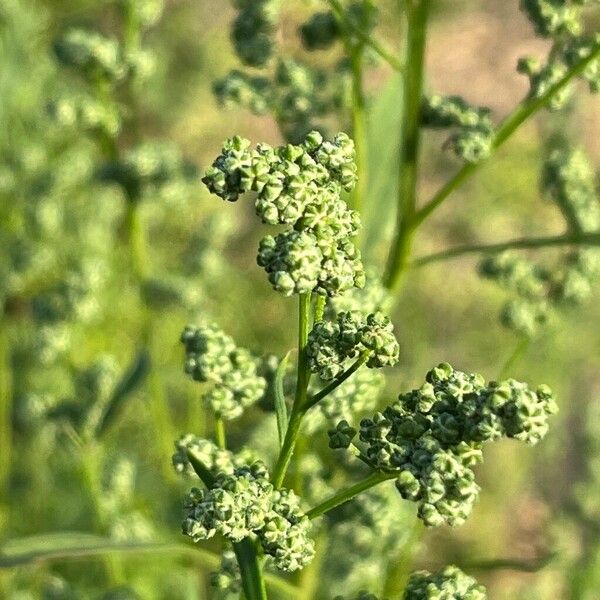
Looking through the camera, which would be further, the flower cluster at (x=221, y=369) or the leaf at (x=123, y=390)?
the leaf at (x=123, y=390)

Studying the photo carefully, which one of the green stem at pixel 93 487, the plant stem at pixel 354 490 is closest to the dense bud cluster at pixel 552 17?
the plant stem at pixel 354 490

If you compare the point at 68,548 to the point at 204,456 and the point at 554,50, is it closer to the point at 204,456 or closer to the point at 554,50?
the point at 204,456

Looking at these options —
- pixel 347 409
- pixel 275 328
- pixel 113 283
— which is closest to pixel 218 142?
pixel 275 328

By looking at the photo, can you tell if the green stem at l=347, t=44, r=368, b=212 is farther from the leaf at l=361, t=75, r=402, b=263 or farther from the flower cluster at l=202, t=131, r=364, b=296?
the flower cluster at l=202, t=131, r=364, b=296

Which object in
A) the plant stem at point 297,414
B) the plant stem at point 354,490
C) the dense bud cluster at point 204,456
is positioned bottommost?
the plant stem at point 354,490

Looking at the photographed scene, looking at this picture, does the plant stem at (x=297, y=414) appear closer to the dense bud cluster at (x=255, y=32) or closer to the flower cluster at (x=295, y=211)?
the flower cluster at (x=295, y=211)

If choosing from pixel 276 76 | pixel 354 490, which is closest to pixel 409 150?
pixel 276 76
